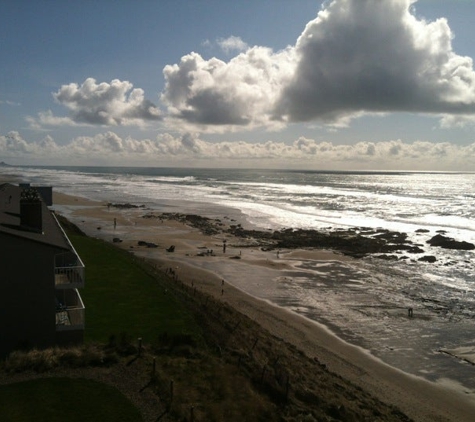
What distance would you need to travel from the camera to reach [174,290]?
28938 mm

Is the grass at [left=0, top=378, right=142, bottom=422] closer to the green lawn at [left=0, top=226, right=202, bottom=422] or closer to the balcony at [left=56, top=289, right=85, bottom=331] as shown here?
the green lawn at [left=0, top=226, right=202, bottom=422]

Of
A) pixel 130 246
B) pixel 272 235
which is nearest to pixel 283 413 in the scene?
pixel 130 246

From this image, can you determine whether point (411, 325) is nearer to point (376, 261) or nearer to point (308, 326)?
point (308, 326)

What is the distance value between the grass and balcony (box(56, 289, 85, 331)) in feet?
9.66

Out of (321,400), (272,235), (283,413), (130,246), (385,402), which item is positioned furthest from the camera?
(272,235)

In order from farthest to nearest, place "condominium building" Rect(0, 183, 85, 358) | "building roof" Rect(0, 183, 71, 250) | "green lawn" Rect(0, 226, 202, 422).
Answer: "building roof" Rect(0, 183, 71, 250) → "condominium building" Rect(0, 183, 85, 358) → "green lawn" Rect(0, 226, 202, 422)

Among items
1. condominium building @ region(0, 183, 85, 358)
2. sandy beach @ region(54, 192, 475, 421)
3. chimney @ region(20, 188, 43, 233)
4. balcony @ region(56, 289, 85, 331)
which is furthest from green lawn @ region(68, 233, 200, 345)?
sandy beach @ region(54, 192, 475, 421)

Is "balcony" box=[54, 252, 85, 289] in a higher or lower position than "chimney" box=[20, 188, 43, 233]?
lower

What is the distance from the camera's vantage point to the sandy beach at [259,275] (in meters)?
20.8

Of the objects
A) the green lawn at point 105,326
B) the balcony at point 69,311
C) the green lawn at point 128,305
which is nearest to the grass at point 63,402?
the green lawn at point 105,326

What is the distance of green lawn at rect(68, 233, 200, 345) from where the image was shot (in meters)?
21.4

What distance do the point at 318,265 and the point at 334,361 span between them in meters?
22.7

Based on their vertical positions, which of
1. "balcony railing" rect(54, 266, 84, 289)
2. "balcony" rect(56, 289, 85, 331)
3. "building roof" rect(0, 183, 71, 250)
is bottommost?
"balcony" rect(56, 289, 85, 331)

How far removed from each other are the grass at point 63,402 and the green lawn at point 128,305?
189 inches
